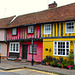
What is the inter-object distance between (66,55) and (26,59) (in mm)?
5922

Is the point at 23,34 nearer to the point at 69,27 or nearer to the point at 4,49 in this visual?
the point at 4,49

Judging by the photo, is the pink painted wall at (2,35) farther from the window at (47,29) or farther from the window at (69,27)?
the window at (69,27)

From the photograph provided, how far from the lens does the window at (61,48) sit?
527 inches

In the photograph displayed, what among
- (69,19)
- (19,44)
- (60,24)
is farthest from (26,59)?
(69,19)

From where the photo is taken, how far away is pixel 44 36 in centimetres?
1494

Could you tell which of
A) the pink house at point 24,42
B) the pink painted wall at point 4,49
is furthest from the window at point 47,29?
the pink painted wall at point 4,49

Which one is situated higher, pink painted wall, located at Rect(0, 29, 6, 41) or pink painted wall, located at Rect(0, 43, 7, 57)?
pink painted wall, located at Rect(0, 29, 6, 41)

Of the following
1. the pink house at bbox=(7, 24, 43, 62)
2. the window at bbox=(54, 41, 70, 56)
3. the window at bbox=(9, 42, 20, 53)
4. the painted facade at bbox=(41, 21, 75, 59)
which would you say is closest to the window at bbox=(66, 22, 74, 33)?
the painted facade at bbox=(41, 21, 75, 59)

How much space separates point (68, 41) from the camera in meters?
13.3

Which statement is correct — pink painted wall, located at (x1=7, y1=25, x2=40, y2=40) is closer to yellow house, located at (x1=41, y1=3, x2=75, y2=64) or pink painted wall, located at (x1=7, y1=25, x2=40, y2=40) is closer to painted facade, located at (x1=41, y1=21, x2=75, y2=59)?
yellow house, located at (x1=41, y1=3, x2=75, y2=64)

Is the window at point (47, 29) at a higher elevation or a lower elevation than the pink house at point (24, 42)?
higher

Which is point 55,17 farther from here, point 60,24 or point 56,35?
point 56,35

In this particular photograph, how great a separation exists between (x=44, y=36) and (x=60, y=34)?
2.03 meters

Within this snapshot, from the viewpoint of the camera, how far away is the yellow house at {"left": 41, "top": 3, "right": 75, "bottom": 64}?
13297 millimetres
